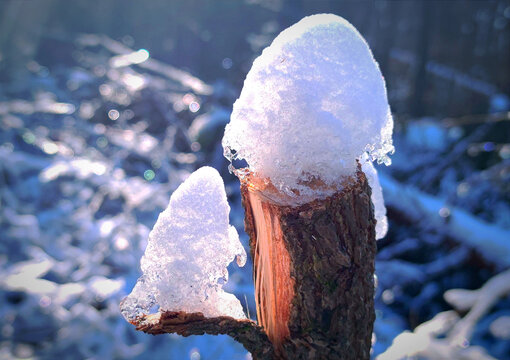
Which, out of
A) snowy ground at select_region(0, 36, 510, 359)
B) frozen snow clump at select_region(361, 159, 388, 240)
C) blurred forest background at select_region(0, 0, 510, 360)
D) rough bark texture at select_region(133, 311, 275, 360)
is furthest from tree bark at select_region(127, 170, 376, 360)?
snowy ground at select_region(0, 36, 510, 359)

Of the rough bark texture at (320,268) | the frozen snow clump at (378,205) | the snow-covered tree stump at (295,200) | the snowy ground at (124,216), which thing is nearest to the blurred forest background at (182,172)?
the snowy ground at (124,216)

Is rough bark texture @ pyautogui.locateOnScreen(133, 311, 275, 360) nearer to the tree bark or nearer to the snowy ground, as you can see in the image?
the tree bark

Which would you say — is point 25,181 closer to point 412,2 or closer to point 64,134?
point 64,134

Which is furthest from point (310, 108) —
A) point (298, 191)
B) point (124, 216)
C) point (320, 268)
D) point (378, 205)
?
point (124, 216)

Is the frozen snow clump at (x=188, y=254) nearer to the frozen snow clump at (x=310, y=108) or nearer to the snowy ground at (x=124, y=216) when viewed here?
the frozen snow clump at (x=310, y=108)

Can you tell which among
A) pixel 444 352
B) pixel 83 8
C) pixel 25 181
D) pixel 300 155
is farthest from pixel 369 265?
pixel 83 8

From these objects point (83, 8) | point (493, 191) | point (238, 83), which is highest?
point (83, 8)
